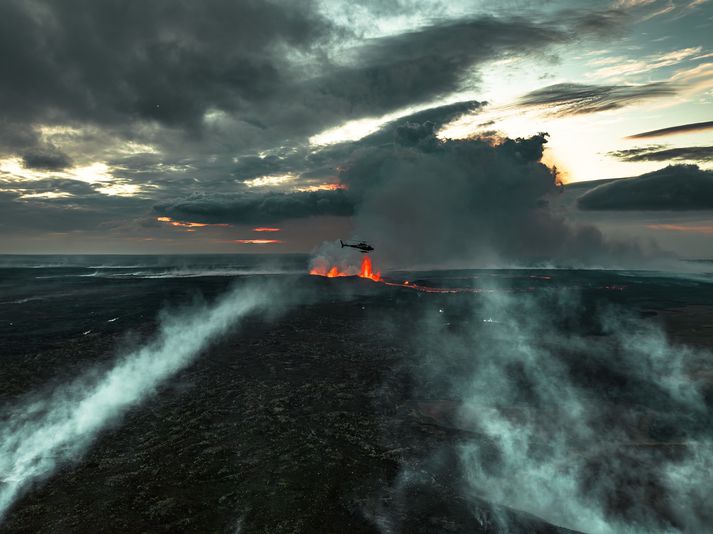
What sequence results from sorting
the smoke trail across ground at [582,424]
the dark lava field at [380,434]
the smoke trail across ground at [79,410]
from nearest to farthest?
the dark lava field at [380,434] < the smoke trail across ground at [582,424] < the smoke trail across ground at [79,410]

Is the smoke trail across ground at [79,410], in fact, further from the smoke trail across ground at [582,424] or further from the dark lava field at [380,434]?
the smoke trail across ground at [582,424]

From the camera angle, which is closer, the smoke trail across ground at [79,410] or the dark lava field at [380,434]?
the dark lava field at [380,434]

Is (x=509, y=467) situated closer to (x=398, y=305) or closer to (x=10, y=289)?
(x=398, y=305)

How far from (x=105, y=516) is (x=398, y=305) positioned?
305 feet

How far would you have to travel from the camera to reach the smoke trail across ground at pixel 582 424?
27.9m

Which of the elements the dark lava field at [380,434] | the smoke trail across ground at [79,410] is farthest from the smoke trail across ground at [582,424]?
the smoke trail across ground at [79,410]

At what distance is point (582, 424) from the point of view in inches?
1547

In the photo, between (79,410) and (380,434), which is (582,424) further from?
(79,410)

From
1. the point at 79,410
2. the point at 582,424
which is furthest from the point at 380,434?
the point at 79,410

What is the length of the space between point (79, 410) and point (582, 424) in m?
50.2

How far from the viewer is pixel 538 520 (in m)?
25.5

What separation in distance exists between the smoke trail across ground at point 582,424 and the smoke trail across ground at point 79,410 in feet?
105

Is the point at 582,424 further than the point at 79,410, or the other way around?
the point at 79,410

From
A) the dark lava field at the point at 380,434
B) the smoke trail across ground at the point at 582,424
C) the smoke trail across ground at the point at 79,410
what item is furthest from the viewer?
the smoke trail across ground at the point at 79,410
